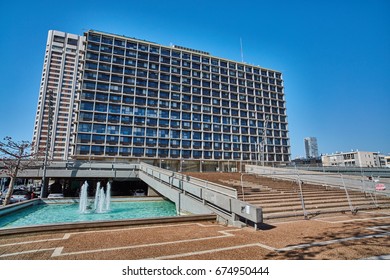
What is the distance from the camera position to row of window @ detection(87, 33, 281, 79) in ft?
181

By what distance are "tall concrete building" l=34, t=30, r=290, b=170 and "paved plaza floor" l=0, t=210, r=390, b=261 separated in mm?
41471

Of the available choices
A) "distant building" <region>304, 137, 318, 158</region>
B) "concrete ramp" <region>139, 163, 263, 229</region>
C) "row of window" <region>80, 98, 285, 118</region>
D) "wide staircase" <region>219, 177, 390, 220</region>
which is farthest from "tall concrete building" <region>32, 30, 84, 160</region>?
"distant building" <region>304, 137, 318, 158</region>

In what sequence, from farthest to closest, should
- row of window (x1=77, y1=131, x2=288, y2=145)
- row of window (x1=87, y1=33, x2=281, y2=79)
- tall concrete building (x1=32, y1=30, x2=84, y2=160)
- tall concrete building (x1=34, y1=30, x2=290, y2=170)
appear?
1. tall concrete building (x1=32, y1=30, x2=84, y2=160)
2. row of window (x1=87, y1=33, x2=281, y2=79)
3. tall concrete building (x1=34, y1=30, x2=290, y2=170)
4. row of window (x1=77, y1=131, x2=288, y2=145)

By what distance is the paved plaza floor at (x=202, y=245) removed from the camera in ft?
14.8

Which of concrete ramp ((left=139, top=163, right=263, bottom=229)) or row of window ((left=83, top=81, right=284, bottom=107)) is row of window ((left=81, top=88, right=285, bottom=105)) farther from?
concrete ramp ((left=139, top=163, right=263, bottom=229))

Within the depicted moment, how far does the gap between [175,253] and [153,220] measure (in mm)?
4157

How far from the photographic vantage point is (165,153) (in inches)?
2168

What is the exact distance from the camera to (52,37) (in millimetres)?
96875

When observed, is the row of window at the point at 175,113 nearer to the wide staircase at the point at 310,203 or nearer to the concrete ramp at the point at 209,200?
the concrete ramp at the point at 209,200

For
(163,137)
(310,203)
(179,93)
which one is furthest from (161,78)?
(310,203)

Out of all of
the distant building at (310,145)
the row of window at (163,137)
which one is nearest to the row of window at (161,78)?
the row of window at (163,137)

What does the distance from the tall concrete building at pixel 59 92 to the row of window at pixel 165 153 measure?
48.0 m

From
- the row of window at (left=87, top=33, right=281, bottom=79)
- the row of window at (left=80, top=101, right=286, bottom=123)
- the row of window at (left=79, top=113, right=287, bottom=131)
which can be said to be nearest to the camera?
the row of window at (left=80, top=101, right=286, bottom=123)

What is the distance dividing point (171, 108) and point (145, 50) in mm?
18200
